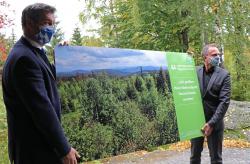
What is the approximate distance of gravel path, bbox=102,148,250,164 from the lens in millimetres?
8297

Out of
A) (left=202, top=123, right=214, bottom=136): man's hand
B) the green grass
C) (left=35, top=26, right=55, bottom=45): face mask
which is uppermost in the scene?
(left=35, top=26, right=55, bottom=45): face mask

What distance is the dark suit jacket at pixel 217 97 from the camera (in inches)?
203

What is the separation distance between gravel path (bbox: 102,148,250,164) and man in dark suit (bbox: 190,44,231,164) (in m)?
2.82

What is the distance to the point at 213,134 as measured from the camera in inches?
208

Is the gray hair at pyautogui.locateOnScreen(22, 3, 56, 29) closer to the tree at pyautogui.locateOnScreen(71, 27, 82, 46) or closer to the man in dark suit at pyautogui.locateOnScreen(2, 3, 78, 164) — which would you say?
the man in dark suit at pyautogui.locateOnScreen(2, 3, 78, 164)

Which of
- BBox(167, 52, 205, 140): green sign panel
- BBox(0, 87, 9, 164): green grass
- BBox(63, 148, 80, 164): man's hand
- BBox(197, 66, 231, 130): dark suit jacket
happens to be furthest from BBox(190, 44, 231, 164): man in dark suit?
BBox(0, 87, 9, 164): green grass

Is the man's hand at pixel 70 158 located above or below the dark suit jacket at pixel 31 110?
below

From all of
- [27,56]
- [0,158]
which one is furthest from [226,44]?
[27,56]

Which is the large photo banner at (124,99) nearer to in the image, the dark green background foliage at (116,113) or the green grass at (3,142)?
the dark green background foliage at (116,113)

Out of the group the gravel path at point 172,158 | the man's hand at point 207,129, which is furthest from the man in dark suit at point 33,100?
the gravel path at point 172,158

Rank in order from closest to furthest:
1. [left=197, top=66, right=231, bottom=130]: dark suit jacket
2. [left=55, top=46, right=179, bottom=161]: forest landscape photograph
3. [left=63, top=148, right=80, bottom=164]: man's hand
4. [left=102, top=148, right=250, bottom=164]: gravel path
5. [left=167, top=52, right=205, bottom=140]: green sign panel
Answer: [left=63, top=148, right=80, bottom=164]: man's hand < [left=55, top=46, right=179, bottom=161]: forest landscape photograph < [left=197, top=66, right=231, bottom=130]: dark suit jacket < [left=167, top=52, right=205, bottom=140]: green sign panel < [left=102, top=148, right=250, bottom=164]: gravel path

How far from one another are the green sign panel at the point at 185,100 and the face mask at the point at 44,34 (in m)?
2.70

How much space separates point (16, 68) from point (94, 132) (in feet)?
5.50

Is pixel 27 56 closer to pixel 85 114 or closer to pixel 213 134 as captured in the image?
pixel 85 114
